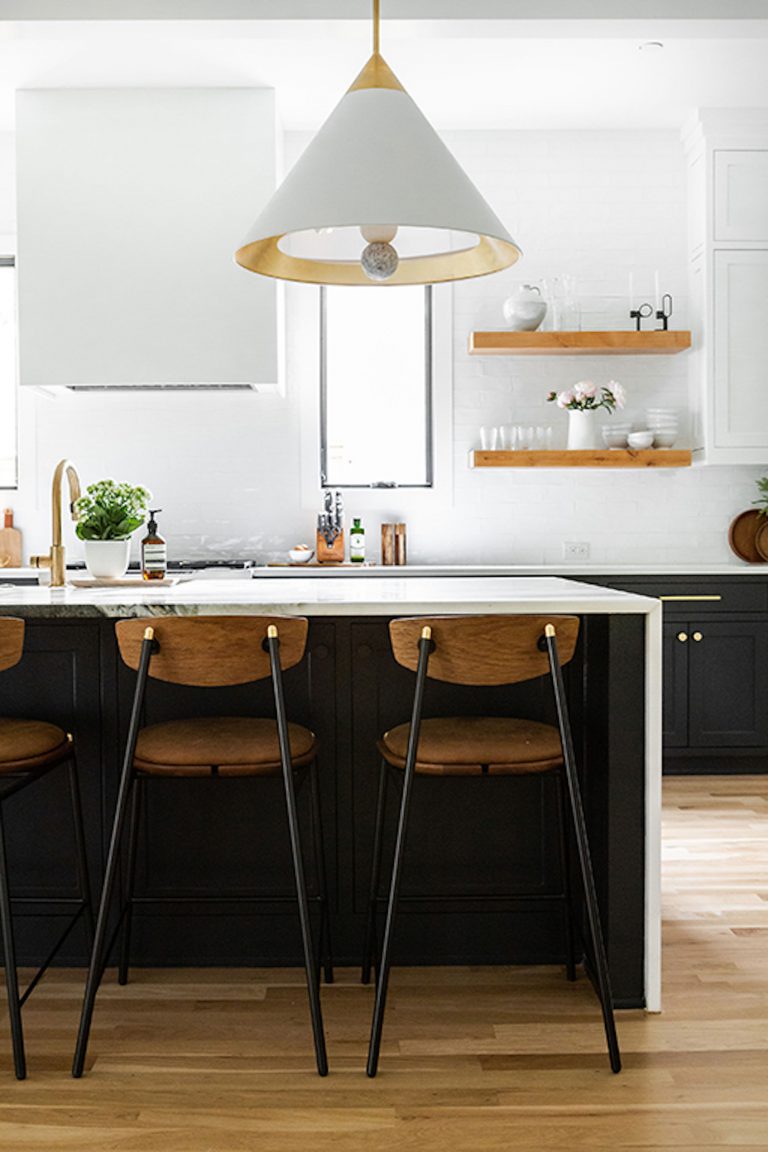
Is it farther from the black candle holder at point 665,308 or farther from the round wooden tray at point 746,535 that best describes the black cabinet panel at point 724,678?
the black candle holder at point 665,308

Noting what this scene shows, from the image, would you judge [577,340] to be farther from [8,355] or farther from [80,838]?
[80,838]

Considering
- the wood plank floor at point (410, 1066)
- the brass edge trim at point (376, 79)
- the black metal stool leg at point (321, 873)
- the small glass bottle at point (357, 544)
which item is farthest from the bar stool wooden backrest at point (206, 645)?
the small glass bottle at point (357, 544)

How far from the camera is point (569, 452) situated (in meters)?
5.73

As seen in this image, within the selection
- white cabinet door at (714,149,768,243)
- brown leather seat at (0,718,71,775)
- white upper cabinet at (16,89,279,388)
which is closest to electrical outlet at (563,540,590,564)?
white cabinet door at (714,149,768,243)

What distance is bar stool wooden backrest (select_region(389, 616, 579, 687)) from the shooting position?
2475 millimetres

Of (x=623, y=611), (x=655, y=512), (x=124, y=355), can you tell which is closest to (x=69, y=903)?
(x=623, y=611)

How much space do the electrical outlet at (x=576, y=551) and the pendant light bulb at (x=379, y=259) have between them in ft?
11.3

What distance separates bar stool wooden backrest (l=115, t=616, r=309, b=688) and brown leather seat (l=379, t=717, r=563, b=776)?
38 centimetres

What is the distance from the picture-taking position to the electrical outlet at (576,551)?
238 inches

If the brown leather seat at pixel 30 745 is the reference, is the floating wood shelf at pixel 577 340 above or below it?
above

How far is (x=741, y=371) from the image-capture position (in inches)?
225

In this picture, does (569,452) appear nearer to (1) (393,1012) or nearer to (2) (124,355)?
(2) (124,355)

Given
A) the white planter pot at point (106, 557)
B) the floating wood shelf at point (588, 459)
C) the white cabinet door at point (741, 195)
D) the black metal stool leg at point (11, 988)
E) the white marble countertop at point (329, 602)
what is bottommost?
the black metal stool leg at point (11, 988)

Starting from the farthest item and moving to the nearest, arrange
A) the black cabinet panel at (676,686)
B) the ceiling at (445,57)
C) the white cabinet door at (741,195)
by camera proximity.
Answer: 1. the white cabinet door at (741,195)
2. the black cabinet panel at (676,686)
3. the ceiling at (445,57)
